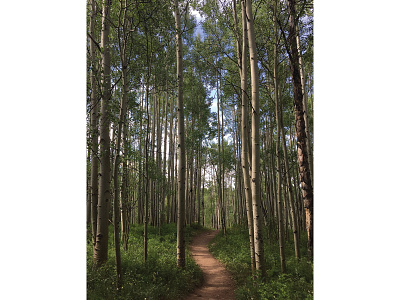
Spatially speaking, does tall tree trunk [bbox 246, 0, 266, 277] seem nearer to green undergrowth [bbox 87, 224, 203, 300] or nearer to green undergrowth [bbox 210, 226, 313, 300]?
green undergrowth [bbox 210, 226, 313, 300]

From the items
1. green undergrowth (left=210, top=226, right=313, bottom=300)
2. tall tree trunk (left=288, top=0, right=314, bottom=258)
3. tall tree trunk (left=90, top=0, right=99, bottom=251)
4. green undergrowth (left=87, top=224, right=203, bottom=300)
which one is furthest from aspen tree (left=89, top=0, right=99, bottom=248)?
tall tree trunk (left=288, top=0, right=314, bottom=258)

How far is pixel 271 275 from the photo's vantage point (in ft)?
13.6

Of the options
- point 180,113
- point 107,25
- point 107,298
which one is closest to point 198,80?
point 180,113

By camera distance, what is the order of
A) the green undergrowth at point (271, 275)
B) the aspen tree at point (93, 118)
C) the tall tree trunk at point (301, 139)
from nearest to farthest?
the green undergrowth at point (271, 275) < the aspen tree at point (93, 118) < the tall tree trunk at point (301, 139)

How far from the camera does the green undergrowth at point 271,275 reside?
3.27m

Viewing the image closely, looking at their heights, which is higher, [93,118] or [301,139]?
[93,118]

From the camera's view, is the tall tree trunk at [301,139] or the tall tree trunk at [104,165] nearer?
the tall tree trunk at [104,165]

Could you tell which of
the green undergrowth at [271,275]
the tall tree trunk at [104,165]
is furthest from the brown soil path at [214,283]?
the tall tree trunk at [104,165]

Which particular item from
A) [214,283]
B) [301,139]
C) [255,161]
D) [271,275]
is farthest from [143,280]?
[301,139]

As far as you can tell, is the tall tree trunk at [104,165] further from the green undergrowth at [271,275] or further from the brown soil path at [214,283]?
the green undergrowth at [271,275]

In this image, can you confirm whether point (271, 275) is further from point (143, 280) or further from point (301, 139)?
point (301, 139)

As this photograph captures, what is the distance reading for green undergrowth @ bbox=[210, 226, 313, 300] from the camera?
3268 millimetres

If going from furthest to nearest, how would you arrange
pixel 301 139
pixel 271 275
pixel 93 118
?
pixel 301 139
pixel 271 275
pixel 93 118
